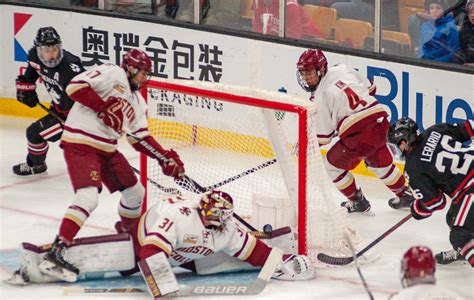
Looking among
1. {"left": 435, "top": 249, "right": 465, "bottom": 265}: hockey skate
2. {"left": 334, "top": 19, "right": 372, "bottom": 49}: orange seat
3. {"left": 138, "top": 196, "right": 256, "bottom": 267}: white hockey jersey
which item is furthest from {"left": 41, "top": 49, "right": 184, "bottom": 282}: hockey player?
{"left": 334, "top": 19, "right": 372, "bottom": 49}: orange seat

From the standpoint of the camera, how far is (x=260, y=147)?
7219mm

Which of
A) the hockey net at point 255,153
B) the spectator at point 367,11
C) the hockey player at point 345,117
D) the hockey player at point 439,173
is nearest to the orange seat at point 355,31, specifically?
the spectator at point 367,11

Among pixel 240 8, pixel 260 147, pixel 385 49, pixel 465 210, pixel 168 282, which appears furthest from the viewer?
pixel 240 8

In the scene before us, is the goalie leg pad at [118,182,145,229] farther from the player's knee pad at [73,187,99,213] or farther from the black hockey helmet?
the black hockey helmet

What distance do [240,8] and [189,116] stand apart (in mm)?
1581

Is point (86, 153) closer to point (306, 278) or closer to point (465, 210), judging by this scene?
point (306, 278)

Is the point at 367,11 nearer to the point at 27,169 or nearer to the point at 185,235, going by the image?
the point at 27,169

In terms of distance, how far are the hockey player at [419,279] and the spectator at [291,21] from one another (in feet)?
13.2

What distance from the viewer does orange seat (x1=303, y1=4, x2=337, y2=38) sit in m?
8.42

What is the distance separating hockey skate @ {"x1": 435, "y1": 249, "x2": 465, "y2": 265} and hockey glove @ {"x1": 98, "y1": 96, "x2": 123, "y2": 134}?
173cm

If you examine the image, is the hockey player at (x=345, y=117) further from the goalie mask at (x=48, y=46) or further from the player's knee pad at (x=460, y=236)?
the goalie mask at (x=48, y=46)

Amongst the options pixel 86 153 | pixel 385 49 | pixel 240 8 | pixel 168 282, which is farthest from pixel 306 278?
pixel 240 8

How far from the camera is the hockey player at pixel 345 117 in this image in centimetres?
712

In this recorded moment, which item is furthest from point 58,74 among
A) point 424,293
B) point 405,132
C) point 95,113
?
point 424,293
